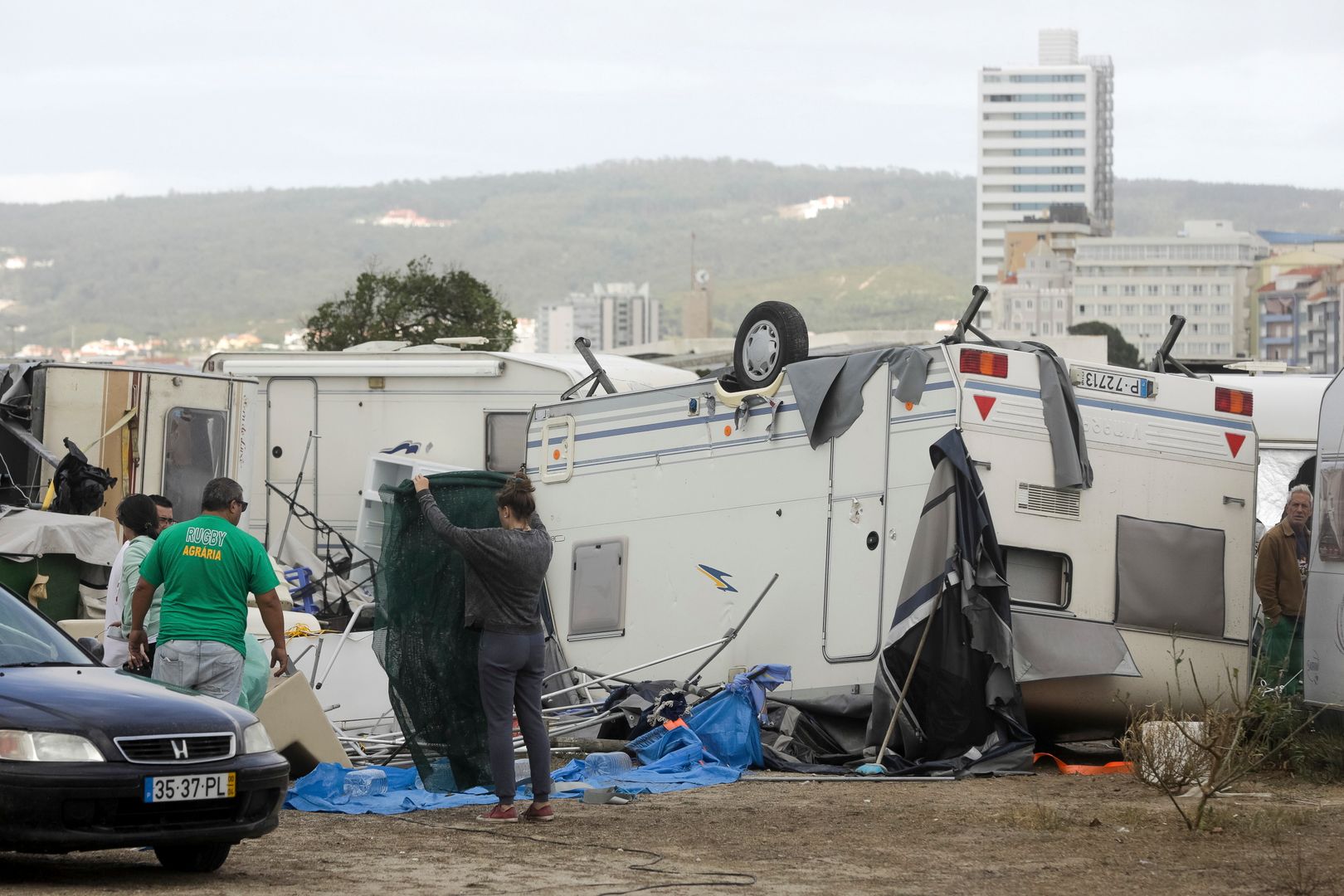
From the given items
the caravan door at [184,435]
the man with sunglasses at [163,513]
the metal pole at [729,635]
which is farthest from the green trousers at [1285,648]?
the caravan door at [184,435]

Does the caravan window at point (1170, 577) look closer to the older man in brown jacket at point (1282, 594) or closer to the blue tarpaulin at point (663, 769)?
the older man in brown jacket at point (1282, 594)

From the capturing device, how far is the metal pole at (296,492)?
17.7 metres

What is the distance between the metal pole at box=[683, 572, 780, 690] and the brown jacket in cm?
321

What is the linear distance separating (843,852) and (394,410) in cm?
1098

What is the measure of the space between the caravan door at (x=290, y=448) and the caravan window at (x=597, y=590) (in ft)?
19.1

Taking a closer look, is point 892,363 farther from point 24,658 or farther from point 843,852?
point 24,658

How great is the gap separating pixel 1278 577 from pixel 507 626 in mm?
5649

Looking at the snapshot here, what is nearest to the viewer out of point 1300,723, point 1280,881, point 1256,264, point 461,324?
point 1280,881

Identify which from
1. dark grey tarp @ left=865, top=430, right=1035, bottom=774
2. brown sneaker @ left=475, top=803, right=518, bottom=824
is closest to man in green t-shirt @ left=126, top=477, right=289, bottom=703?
brown sneaker @ left=475, top=803, right=518, bottom=824

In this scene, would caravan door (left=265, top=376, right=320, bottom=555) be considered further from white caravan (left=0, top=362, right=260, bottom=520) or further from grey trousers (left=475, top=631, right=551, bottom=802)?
grey trousers (left=475, top=631, right=551, bottom=802)

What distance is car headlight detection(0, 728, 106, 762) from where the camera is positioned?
673 centimetres

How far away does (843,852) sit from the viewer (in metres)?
7.83

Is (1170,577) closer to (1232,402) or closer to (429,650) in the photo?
(1232,402)

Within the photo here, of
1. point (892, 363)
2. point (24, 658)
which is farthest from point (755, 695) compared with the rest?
point (24, 658)
